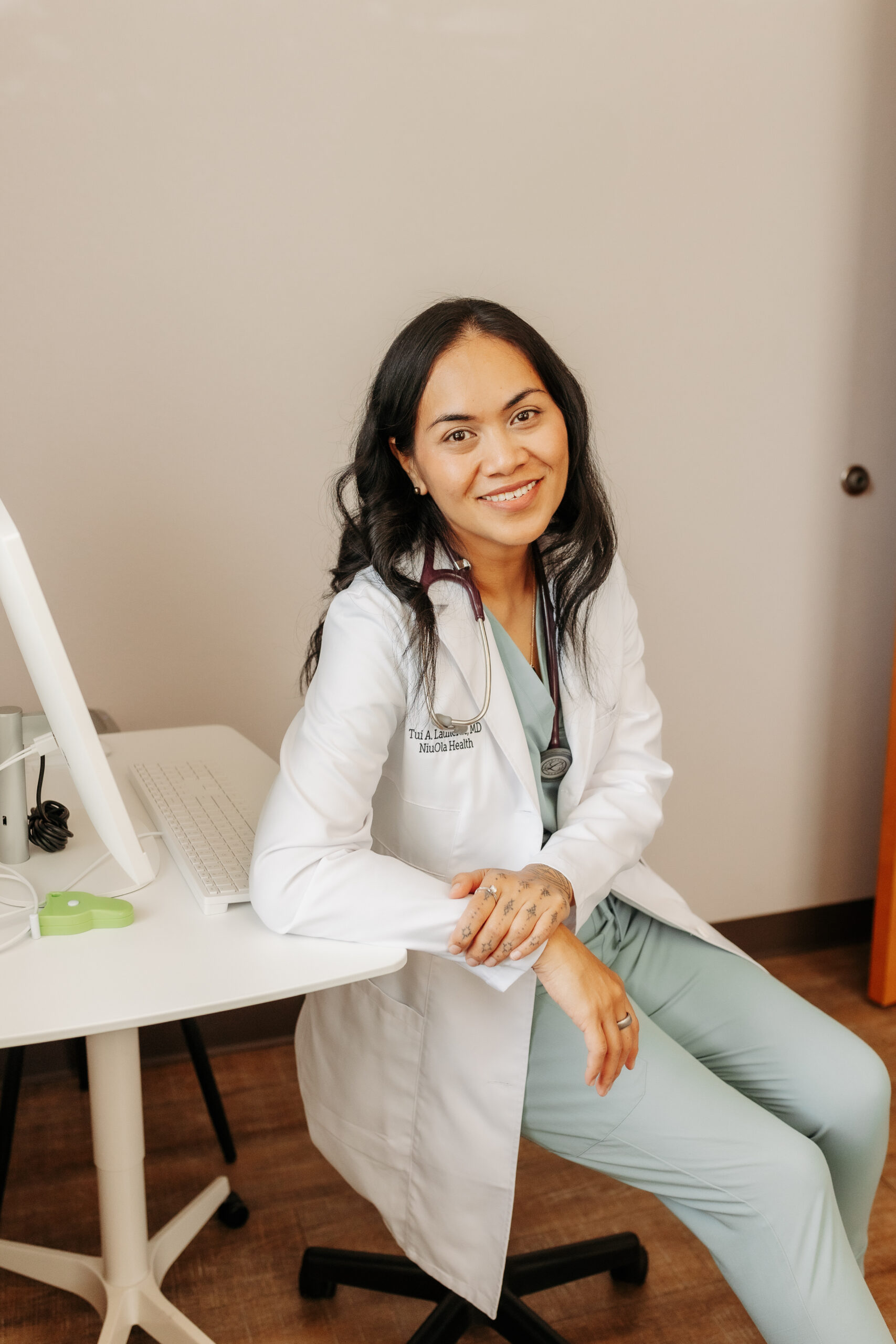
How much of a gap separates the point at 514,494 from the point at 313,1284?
1162 mm

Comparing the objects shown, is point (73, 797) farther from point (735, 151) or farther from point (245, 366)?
point (735, 151)

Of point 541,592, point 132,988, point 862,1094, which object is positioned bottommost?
point 862,1094

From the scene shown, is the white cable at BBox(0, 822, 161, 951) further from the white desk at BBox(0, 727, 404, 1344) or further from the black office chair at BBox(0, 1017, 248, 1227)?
the black office chair at BBox(0, 1017, 248, 1227)

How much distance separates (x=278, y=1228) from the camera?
5.70 ft

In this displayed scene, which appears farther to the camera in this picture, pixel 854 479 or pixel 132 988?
pixel 854 479

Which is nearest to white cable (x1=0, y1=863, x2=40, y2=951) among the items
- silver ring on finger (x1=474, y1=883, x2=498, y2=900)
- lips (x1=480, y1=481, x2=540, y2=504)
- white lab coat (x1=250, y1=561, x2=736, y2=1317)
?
white lab coat (x1=250, y1=561, x2=736, y2=1317)

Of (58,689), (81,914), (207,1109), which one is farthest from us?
(207,1109)

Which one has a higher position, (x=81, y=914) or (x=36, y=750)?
(x=36, y=750)

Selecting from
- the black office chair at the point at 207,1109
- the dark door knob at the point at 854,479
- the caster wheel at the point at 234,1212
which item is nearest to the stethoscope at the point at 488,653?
the black office chair at the point at 207,1109

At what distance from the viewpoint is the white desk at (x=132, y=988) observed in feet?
3.25

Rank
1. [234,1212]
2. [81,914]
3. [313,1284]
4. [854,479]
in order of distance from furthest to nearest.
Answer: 1. [854,479]
2. [234,1212]
3. [313,1284]
4. [81,914]

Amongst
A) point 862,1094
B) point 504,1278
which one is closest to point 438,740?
point 862,1094

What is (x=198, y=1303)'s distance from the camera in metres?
1.58

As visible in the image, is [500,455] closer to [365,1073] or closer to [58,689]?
[58,689]
